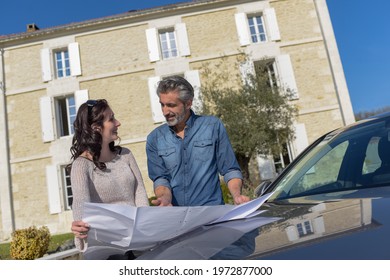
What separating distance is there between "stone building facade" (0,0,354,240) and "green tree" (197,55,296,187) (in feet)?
4.31

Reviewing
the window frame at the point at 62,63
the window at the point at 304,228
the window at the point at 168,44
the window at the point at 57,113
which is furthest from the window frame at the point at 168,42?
the window at the point at 304,228

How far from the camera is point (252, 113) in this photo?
10.5m

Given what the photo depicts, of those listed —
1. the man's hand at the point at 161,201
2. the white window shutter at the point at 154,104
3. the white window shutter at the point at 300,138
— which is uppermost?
the white window shutter at the point at 154,104

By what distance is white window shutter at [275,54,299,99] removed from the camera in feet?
41.1

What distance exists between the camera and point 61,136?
43.9ft

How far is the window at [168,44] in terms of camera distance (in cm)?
1352

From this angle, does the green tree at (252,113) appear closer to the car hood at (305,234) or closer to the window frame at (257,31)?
the window frame at (257,31)

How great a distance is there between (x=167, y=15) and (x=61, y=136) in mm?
6619

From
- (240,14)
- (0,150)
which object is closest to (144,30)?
(240,14)

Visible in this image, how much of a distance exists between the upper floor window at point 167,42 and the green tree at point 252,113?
244 cm

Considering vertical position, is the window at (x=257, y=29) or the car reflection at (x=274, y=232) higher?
the window at (x=257, y=29)

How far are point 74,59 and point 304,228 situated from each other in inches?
548

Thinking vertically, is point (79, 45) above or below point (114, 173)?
above

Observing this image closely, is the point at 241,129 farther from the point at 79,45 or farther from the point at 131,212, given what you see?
the point at 131,212
